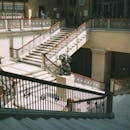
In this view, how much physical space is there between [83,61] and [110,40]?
6672mm

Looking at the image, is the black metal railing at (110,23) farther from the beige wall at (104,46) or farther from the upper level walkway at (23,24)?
the upper level walkway at (23,24)

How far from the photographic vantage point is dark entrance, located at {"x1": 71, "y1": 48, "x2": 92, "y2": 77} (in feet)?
89.6

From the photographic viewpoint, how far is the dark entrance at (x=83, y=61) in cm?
→ 2731

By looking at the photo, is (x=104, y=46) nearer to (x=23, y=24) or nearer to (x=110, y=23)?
(x=110, y=23)

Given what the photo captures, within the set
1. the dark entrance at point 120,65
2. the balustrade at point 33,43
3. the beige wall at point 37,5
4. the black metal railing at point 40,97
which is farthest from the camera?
the beige wall at point 37,5

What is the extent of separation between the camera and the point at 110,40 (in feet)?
70.2

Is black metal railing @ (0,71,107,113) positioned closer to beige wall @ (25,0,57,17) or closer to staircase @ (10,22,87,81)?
staircase @ (10,22,87,81)

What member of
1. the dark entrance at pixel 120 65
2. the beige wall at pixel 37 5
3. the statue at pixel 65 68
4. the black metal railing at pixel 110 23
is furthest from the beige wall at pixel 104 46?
the beige wall at pixel 37 5

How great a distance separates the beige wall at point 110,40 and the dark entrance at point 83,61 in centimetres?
454

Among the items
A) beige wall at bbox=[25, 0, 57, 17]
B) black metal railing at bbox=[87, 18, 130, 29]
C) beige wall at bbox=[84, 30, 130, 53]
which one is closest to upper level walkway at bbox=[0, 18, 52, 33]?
beige wall at bbox=[25, 0, 57, 17]

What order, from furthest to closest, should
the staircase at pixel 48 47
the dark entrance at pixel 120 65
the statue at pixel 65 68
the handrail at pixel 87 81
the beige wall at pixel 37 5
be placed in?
the beige wall at pixel 37 5 → the dark entrance at pixel 120 65 → the staircase at pixel 48 47 → the handrail at pixel 87 81 → the statue at pixel 65 68

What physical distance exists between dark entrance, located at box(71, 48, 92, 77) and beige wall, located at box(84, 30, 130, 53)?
179 inches

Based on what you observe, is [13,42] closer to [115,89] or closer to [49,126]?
[115,89]

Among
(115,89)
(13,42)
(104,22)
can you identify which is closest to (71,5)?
(104,22)
